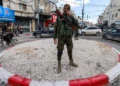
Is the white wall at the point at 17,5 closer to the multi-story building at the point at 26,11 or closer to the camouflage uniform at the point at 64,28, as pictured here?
the multi-story building at the point at 26,11

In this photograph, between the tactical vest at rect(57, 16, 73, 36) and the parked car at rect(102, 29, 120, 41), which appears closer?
the tactical vest at rect(57, 16, 73, 36)

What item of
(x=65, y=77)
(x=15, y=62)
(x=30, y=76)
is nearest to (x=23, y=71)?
(x=30, y=76)

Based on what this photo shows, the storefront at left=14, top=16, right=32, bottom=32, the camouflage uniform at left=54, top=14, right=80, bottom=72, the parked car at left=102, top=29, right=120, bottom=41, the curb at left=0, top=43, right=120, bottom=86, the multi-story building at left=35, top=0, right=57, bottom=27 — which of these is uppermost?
the multi-story building at left=35, top=0, right=57, bottom=27

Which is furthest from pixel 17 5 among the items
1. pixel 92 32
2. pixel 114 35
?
pixel 114 35

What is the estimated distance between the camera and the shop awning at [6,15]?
717 inches

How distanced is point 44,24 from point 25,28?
7.34 meters

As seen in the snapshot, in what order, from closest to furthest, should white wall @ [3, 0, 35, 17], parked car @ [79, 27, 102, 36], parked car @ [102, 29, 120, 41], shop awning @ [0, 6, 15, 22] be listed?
parked car @ [102, 29, 120, 41]
shop awning @ [0, 6, 15, 22]
parked car @ [79, 27, 102, 36]
white wall @ [3, 0, 35, 17]

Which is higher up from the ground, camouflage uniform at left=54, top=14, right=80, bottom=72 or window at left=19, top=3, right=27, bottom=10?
window at left=19, top=3, right=27, bottom=10

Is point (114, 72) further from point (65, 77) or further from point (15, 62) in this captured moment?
point (15, 62)

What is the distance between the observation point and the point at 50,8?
110ft

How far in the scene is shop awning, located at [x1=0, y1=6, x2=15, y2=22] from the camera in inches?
717

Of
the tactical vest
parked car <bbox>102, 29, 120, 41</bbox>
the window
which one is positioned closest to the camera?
the tactical vest

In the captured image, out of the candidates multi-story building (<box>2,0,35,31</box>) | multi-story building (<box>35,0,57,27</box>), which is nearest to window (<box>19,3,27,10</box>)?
multi-story building (<box>2,0,35,31</box>)

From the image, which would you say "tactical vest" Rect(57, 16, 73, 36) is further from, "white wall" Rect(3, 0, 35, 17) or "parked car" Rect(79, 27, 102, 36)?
"white wall" Rect(3, 0, 35, 17)
